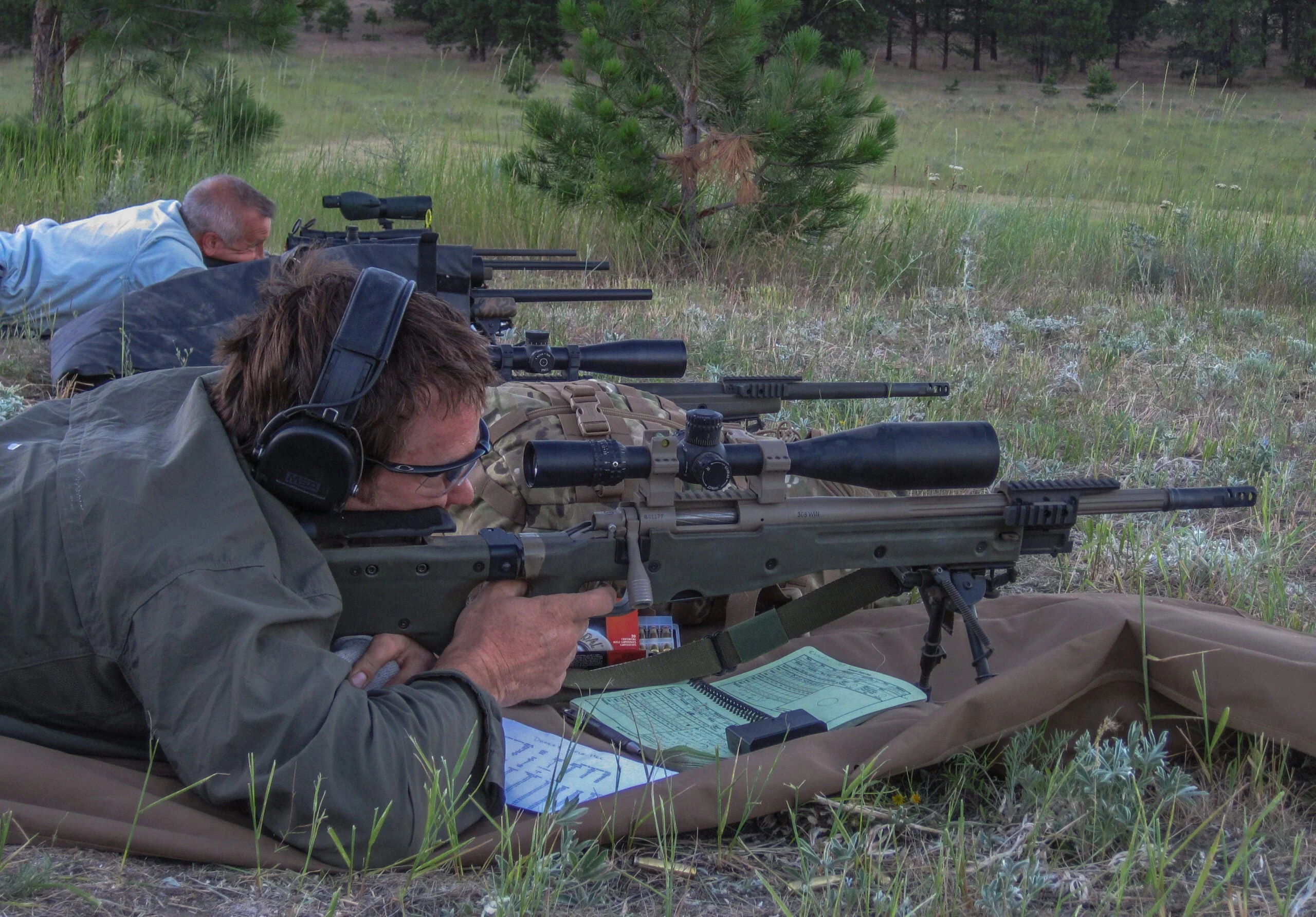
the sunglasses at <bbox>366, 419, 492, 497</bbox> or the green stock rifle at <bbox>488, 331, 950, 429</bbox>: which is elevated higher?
the sunglasses at <bbox>366, 419, 492, 497</bbox>

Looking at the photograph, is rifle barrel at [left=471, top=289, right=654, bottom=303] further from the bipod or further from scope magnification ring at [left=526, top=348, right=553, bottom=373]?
the bipod

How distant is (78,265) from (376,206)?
1614 millimetres

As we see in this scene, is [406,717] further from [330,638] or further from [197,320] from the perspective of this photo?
[197,320]

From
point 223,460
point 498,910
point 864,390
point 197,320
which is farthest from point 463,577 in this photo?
point 197,320

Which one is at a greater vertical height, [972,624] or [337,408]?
[337,408]

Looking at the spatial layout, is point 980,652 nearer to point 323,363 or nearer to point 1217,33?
point 323,363

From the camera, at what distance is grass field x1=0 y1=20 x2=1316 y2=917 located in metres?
2.12

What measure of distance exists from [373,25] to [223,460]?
1669 inches

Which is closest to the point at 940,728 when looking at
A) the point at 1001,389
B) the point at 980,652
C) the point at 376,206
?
the point at 980,652

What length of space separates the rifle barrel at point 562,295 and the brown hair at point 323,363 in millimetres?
3272

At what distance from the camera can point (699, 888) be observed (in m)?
2.29

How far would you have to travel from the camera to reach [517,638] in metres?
2.60

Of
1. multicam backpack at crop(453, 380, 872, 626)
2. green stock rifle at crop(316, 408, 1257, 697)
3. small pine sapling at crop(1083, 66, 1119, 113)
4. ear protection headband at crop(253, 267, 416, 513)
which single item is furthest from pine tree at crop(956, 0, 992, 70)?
ear protection headband at crop(253, 267, 416, 513)

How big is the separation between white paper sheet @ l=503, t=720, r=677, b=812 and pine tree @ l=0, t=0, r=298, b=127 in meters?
9.79
